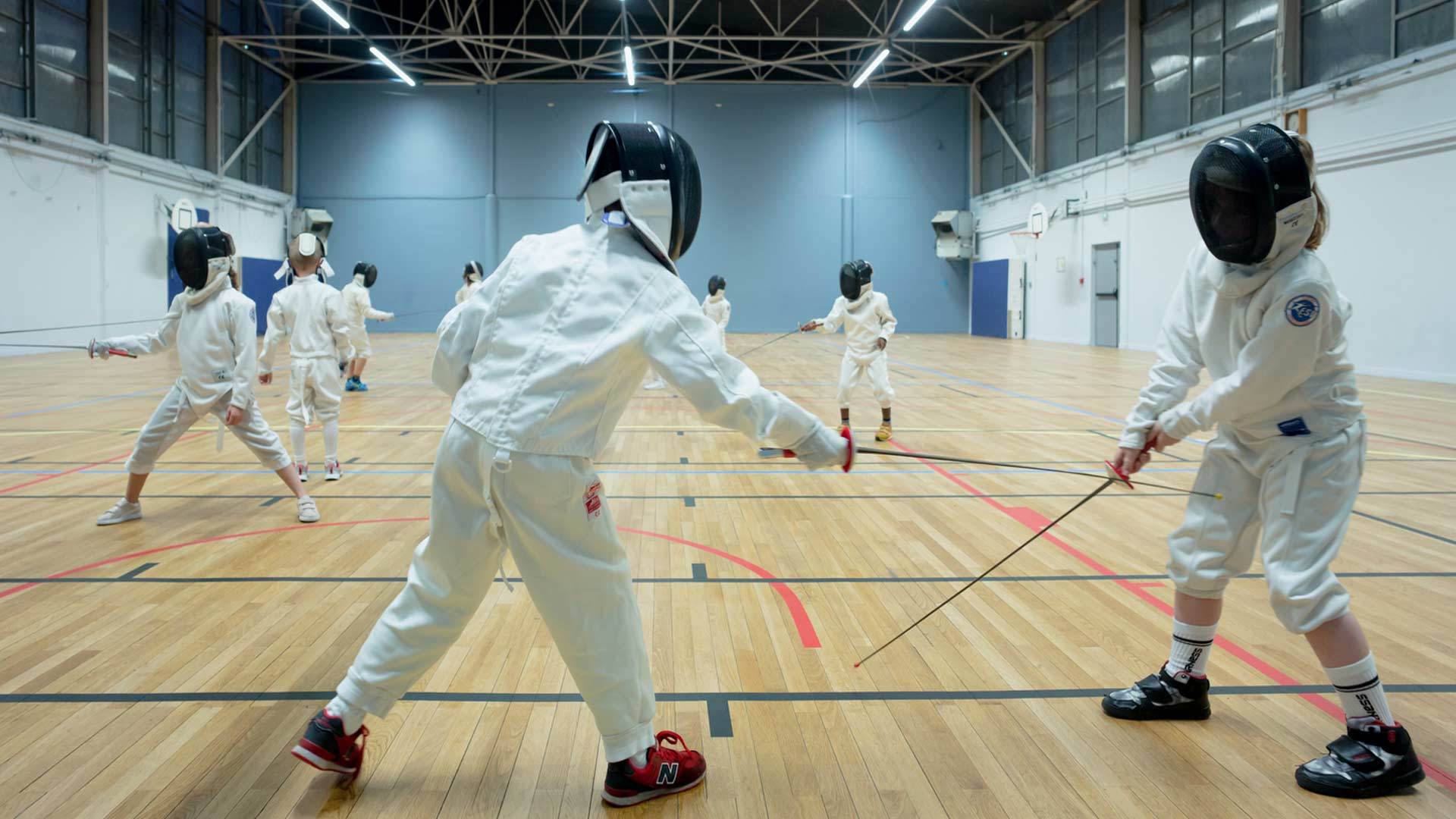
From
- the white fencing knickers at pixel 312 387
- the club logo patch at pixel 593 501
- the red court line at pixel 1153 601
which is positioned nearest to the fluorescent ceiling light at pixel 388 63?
the white fencing knickers at pixel 312 387

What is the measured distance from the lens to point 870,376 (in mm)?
8164

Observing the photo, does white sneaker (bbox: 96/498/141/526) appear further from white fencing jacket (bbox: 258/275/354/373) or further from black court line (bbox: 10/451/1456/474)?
black court line (bbox: 10/451/1456/474)

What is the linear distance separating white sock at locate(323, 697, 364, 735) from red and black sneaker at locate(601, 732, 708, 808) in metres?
0.59

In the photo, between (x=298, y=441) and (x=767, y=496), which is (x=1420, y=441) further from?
(x=298, y=441)

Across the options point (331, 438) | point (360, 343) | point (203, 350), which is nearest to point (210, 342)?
point (203, 350)

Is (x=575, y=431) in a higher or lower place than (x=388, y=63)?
lower

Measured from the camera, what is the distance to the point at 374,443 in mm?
7555

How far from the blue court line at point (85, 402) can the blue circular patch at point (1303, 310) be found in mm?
10123

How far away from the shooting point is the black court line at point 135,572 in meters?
3.89

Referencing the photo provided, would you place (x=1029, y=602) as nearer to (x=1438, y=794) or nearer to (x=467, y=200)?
(x=1438, y=794)

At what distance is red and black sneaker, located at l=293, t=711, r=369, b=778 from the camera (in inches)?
84.1

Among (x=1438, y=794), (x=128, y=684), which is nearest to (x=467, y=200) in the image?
(x=128, y=684)

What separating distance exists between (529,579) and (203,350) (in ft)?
11.3

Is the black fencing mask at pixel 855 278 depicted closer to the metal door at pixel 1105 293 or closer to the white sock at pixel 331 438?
the white sock at pixel 331 438
